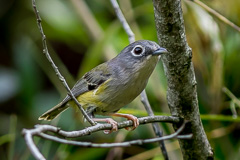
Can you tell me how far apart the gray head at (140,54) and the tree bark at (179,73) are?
542 mm

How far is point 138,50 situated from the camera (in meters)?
3.94

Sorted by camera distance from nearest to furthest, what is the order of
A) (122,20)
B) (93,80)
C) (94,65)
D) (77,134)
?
(77,134), (122,20), (93,80), (94,65)

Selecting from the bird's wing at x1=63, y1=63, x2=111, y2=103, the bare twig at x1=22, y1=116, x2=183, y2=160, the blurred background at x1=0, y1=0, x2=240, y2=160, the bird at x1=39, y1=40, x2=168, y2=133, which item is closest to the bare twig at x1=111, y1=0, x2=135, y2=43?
the bird at x1=39, y1=40, x2=168, y2=133

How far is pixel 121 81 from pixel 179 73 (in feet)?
3.12

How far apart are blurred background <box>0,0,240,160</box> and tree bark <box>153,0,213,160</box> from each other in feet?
2.51

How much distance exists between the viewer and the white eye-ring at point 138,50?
153 inches

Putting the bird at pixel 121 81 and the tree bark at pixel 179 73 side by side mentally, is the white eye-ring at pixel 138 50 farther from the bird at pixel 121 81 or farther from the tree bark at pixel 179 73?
the tree bark at pixel 179 73

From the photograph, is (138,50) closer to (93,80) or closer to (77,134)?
(93,80)

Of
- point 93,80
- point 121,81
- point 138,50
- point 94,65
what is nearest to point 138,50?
point 138,50

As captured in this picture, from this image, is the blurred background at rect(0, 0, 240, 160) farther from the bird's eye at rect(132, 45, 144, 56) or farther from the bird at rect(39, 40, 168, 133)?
the bird's eye at rect(132, 45, 144, 56)

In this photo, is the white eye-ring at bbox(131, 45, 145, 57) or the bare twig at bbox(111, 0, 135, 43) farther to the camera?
the bare twig at bbox(111, 0, 135, 43)

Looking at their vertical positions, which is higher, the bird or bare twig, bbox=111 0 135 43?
bare twig, bbox=111 0 135 43

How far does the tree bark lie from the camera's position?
2.84m

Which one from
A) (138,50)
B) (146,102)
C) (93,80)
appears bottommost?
(146,102)
